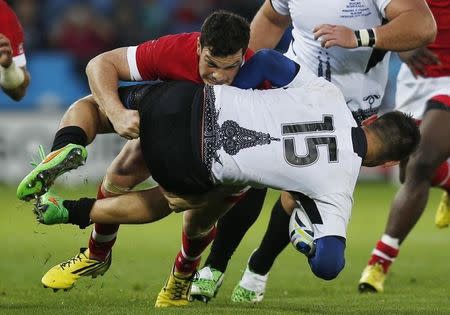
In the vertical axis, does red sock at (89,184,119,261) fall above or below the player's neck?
below

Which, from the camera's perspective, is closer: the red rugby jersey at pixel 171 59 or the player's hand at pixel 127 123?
the player's hand at pixel 127 123

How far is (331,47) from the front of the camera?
722 cm

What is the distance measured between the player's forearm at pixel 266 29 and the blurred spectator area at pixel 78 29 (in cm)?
902

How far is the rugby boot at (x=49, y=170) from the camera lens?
242 inches

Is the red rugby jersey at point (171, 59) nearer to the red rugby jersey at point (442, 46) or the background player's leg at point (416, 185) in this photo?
the background player's leg at point (416, 185)

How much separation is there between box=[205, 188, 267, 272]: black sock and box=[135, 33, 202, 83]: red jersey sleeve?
1397 mm

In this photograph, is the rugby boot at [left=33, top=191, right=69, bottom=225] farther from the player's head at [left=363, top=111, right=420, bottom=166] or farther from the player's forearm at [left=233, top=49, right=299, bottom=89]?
the player's head at [left=363, top=111, right=420, bottom=166]

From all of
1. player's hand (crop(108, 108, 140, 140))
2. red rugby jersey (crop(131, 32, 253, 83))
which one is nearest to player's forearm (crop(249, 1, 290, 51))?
red rugby jersey (crop(131, 32, 253, 83))

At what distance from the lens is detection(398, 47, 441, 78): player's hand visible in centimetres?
876

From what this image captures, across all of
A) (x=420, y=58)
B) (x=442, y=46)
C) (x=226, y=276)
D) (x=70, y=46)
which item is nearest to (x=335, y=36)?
(x=420, y=58)

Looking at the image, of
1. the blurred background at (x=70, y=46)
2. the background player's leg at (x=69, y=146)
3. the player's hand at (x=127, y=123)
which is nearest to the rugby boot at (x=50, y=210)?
the background player's leg at (x=69, y=146)

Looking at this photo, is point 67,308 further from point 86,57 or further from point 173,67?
point 86,57

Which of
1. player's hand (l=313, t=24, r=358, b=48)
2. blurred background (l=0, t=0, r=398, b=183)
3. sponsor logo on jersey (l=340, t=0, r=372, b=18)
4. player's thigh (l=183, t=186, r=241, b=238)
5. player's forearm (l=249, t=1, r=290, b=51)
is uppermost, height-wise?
player's hand (l=313, t=24, r=358, b=48)

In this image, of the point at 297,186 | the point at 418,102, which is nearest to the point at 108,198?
the point at 297,186
